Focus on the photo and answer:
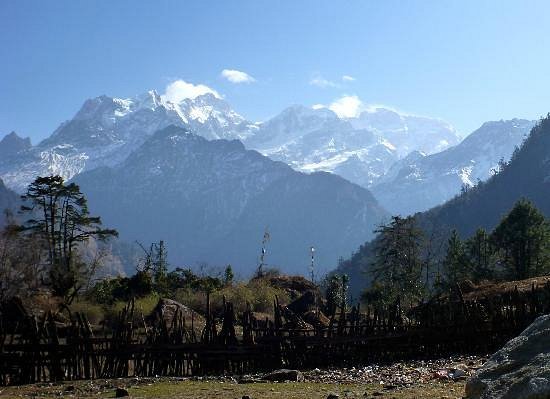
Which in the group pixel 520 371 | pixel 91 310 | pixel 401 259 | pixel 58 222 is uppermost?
pixel 58 222

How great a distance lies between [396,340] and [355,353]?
4.27ft

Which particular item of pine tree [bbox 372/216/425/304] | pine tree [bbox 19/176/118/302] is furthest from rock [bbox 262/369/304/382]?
pine tree [bbox 372/216/425/304]

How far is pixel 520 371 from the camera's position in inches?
289

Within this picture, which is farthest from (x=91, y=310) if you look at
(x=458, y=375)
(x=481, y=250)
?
(x=481, y=250)

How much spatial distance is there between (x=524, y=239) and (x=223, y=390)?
41546 mm

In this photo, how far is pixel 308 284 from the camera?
4881cm

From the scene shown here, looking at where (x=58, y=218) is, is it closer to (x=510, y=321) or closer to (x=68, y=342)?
(x=68, y=342)

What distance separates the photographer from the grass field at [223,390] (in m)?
11.3

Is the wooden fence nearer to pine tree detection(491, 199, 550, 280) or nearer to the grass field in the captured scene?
the grass field

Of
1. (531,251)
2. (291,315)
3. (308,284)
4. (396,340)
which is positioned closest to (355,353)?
(396,340)

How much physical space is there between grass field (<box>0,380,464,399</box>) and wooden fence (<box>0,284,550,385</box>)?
1171 millimetres

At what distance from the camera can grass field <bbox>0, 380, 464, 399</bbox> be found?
1130 cm

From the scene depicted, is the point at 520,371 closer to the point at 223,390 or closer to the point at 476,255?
the point at 223,390

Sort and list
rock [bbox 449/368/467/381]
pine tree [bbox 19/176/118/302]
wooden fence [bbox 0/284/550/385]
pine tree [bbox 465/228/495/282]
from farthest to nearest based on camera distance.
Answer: pine tree [bbox 465/228/495/282]
pine tree [bbox 19/176/118/302]
wooden fence [bbox 0/284/550/385]
rock [bbox 449/368/467/381]
